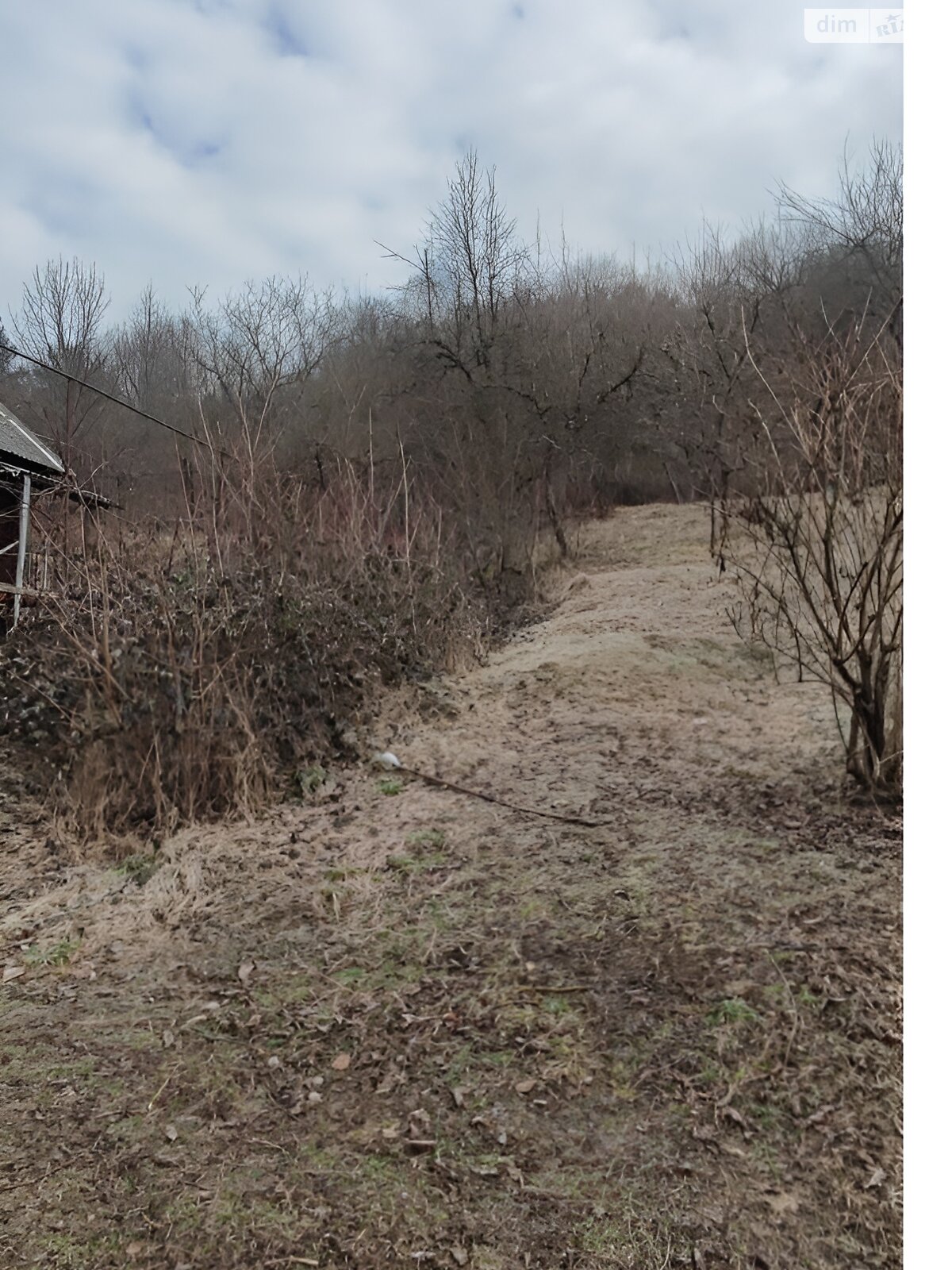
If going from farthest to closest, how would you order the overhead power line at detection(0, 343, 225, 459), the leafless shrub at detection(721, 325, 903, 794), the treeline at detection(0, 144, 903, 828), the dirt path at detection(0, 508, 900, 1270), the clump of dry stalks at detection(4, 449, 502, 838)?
1. the clump of dry stalks at detection(4, 449, 502, 838)
2. the treeline at detection(0, 144, 903, 828)
3. the overhead power line at detection(0, 343, 225, 459)
4. the leafless shrub at detection(721, 325, 903, 794)
5. the dirt path at detection(0, 508, 900, 1270)

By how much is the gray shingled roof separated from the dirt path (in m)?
1.17

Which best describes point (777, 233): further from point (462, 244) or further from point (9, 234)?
point (9, 234)

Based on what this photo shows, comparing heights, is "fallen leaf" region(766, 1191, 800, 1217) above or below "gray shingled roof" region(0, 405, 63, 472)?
below

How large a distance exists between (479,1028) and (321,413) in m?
2.60

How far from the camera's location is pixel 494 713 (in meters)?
3.52

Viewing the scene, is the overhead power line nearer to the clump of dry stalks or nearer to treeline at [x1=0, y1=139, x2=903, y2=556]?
treeline at [x1=0, y1=139, x2=903, y2=556]

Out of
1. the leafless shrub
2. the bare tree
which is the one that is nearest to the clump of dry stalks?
the bare tree

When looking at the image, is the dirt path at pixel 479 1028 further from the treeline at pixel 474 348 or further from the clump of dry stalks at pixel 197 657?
the treeline at pixel 474 348

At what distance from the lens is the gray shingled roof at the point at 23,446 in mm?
2482

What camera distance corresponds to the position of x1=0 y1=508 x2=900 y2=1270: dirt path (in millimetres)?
1219

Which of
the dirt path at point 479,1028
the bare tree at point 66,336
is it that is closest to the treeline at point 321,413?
the bare tree at point 66,336

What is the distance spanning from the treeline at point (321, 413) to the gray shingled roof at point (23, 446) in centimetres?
5
